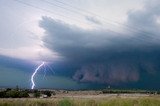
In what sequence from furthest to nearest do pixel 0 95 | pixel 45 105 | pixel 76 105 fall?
pixel 0 95 < pixel 45 105 < pixel 76 105

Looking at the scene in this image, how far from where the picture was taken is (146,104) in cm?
4250

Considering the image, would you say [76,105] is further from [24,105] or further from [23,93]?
[23,93]

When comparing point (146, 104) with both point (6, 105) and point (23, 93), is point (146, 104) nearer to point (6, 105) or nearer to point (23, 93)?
point (6, 105)

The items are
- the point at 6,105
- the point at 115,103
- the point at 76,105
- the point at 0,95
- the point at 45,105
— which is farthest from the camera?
the point at 0,95

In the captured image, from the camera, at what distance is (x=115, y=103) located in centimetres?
4441

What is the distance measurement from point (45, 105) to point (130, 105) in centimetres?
2650

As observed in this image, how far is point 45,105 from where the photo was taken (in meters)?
63.4

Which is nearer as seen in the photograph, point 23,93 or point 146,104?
point 146,104

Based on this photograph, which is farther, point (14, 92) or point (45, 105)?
point (14, 92)

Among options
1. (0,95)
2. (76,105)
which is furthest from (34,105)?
(0,95)

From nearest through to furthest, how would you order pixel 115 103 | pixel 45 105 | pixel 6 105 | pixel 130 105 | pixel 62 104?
pixel 62 104 < pixel 130 105 < pixel 115 103 < pixel 6 105 < pixel 45 105

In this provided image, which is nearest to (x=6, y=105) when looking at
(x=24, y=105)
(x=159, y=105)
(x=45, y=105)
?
(x=24, y=105)

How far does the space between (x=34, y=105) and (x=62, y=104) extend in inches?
955

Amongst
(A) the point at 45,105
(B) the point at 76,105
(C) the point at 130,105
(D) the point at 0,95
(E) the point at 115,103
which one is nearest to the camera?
(C) the point at 130,105
